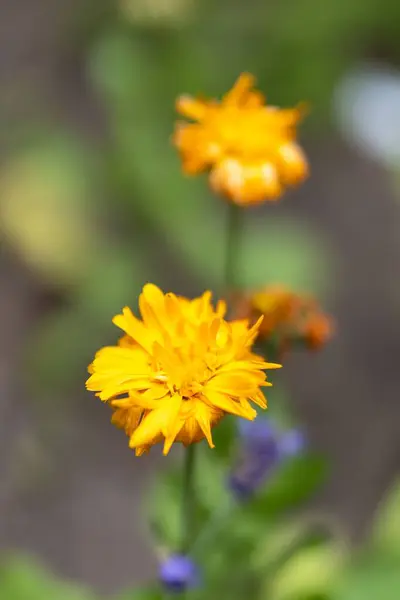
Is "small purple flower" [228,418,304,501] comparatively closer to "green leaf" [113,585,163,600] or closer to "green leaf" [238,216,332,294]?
"green leaf" [113,585,163,600]

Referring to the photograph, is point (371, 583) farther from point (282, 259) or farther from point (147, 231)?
point (147, 231)

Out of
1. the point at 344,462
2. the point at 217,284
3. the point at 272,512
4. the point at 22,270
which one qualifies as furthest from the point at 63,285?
the point at 272,512

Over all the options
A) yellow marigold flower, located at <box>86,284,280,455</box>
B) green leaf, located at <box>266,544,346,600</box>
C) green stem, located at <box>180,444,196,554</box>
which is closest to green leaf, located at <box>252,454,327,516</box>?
green stem, located at <box>180,444,196,554</box>

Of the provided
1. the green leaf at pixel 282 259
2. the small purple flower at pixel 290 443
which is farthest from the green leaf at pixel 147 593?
the green leaf at pixel 282 259

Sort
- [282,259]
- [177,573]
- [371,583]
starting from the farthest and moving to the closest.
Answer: [282,259], [371,583], [177,573]

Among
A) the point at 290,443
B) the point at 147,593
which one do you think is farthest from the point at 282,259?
the point at 147,593

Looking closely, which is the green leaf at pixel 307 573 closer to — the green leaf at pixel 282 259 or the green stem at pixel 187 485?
the green stem at pixel 187 485
